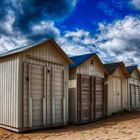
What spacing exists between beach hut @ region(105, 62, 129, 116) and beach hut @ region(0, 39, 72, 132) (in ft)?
19.6

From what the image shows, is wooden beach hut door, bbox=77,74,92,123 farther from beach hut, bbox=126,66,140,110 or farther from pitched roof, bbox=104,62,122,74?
beach hut, bbox=126,66,140,110

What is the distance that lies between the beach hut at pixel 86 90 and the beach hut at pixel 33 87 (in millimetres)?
1171

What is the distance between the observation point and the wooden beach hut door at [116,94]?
17672mm

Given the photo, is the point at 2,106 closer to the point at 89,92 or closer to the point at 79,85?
the point at 79,85

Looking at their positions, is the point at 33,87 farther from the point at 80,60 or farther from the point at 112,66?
the point at 112,66

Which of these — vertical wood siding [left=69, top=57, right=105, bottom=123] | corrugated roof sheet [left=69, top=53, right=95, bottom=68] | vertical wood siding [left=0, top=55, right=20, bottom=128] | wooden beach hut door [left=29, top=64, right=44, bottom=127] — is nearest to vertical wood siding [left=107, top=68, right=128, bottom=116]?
vertical wood siding [left=69, top=57, right=105, bottom=123]

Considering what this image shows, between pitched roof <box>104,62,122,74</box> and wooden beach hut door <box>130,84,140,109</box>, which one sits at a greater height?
pitched roof <box>104,62,122,74</box>

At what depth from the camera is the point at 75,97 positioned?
42.0 feet

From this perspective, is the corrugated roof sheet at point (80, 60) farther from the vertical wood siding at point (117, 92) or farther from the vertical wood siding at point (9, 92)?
the vertical wood siding at point (9, 92)

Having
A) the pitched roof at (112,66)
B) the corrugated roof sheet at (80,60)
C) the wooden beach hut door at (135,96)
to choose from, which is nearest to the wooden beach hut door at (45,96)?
the corrugated roof sheet at (80,60)

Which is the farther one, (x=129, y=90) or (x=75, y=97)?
(x=129, y=90)

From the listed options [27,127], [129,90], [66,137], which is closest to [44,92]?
[27,127]

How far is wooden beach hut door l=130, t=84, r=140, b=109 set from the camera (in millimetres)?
20844

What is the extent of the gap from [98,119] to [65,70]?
4.68m
